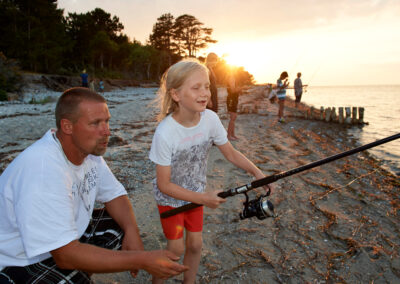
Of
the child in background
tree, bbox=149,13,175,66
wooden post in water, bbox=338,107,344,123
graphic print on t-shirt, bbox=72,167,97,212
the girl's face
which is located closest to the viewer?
graphic print on t-shirt, bbox=72,167,97,212

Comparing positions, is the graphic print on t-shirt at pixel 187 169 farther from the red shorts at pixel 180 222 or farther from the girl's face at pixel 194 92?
the girl's face at pixel 194 92

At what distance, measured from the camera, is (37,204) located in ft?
5.19

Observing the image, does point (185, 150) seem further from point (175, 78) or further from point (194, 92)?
point (175, 78)

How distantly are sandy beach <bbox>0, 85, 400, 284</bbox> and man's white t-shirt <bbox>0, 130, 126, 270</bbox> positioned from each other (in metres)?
1.15

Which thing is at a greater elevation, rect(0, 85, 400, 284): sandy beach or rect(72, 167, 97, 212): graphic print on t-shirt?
rect(72, 167, 97, 212): graphic print on t-shirt

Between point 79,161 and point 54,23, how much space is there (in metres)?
42.4

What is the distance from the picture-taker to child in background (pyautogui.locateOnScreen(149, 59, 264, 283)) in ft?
7.24

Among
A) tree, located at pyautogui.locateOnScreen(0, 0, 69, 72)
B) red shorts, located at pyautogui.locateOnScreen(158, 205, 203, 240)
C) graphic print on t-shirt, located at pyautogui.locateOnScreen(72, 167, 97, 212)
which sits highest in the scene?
tree, located at pyautogui.locateOnScreen(0, 0, 69, 72)

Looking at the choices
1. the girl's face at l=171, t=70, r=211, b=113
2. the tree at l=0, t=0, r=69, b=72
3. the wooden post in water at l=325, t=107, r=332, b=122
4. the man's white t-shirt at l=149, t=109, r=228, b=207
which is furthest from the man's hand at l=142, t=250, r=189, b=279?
the tree at l=0, t=0, r=69, b=72

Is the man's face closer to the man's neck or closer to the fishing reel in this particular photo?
the man's neck

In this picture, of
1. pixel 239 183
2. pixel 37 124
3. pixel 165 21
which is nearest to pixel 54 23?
pixel 165 21

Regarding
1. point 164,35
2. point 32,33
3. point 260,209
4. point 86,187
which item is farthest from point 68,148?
point 164,35

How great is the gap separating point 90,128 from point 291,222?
3.06 meters

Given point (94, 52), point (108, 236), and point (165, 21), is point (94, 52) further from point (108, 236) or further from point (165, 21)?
point (108, 236)
